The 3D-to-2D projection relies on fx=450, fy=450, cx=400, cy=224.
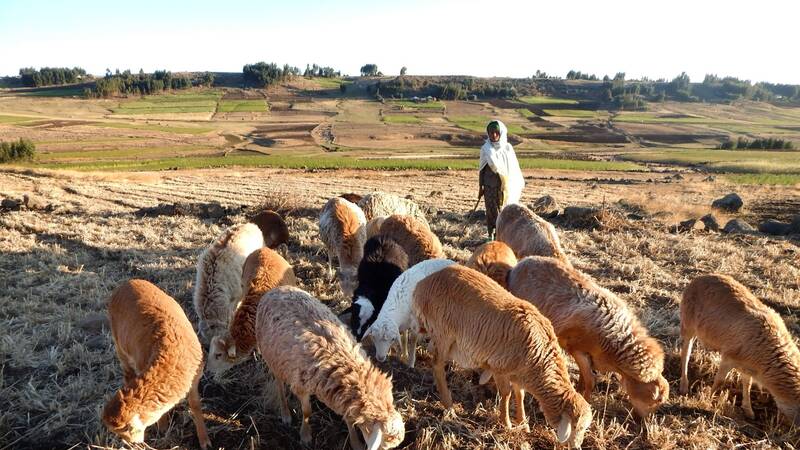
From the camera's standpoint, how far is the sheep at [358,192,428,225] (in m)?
11.3

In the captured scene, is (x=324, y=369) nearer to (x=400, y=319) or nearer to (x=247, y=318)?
(x=400, y=319)

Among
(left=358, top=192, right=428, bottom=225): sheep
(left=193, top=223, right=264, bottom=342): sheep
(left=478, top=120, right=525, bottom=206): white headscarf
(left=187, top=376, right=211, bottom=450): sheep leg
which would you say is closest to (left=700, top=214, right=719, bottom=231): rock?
(left=478, top=120, right=525, bottom=206): white headscarf

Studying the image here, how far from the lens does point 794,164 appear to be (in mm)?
46219

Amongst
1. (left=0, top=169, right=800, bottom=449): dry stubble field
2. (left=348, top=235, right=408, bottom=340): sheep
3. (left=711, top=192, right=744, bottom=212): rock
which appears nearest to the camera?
(left=0, top=169, right=800, bottom=449): dry stubble field

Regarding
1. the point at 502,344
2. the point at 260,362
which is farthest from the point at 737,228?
the point at 260,362

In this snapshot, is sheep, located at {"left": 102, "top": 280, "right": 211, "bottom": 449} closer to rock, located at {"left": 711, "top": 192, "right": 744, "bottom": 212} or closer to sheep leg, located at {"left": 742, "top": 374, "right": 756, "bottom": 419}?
sheep leg, located at {"left": 742, "top": 374, "right": 756, "bottom": 419}

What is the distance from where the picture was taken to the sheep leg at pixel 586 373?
5262mm

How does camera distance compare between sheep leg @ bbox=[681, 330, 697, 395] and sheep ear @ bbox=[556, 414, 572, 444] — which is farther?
sheep leg @ bbox=[681, 330, 697, 395]

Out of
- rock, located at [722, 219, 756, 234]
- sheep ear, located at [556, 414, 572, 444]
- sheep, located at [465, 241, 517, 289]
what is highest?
sheep, located at [465, 241, 517, 289]

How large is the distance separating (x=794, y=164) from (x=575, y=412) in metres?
57.8

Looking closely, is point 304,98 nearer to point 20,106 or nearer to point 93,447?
point 20,106

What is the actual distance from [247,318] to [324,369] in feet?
6.65

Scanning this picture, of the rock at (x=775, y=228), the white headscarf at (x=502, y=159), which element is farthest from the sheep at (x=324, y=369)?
the rock at (x=775, y=228)

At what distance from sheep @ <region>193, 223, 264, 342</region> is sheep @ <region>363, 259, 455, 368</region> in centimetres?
242
